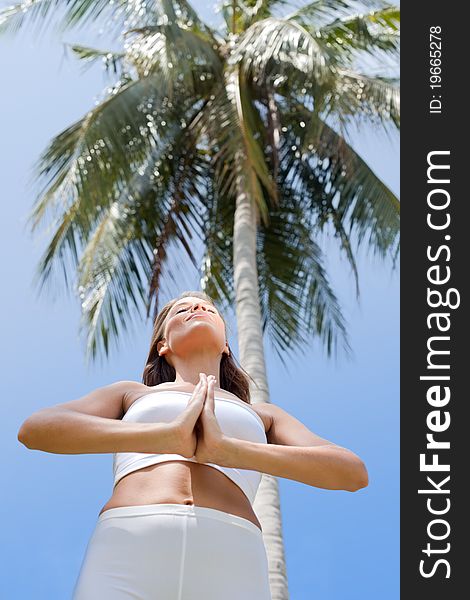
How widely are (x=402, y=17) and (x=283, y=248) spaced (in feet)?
24.3

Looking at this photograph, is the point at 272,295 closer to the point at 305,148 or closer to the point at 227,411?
the point at 305,148

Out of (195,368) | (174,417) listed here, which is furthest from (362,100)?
(174,417)

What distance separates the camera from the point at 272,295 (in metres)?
14.7

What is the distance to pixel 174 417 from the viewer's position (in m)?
3.14

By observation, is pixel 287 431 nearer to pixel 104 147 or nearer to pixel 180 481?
pixel 180 481

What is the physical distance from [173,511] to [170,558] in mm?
139

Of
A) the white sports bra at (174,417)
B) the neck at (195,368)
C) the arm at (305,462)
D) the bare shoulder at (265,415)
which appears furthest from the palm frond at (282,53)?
the arm at (305,462)

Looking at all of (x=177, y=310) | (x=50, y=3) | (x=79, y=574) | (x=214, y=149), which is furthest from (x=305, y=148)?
(x=79, y=574)

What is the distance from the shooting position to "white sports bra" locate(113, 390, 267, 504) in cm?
308

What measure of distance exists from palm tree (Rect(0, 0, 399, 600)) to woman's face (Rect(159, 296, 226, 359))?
841 centimetres

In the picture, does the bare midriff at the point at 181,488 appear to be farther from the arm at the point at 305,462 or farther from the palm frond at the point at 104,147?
the palm frond at the point at 104,147

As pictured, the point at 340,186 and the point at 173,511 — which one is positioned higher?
the point at 340,186

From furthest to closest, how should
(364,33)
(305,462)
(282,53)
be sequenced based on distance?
1. (364,33)
2. (282,53)
3. (305,462)

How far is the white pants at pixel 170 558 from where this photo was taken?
9.05 feet
